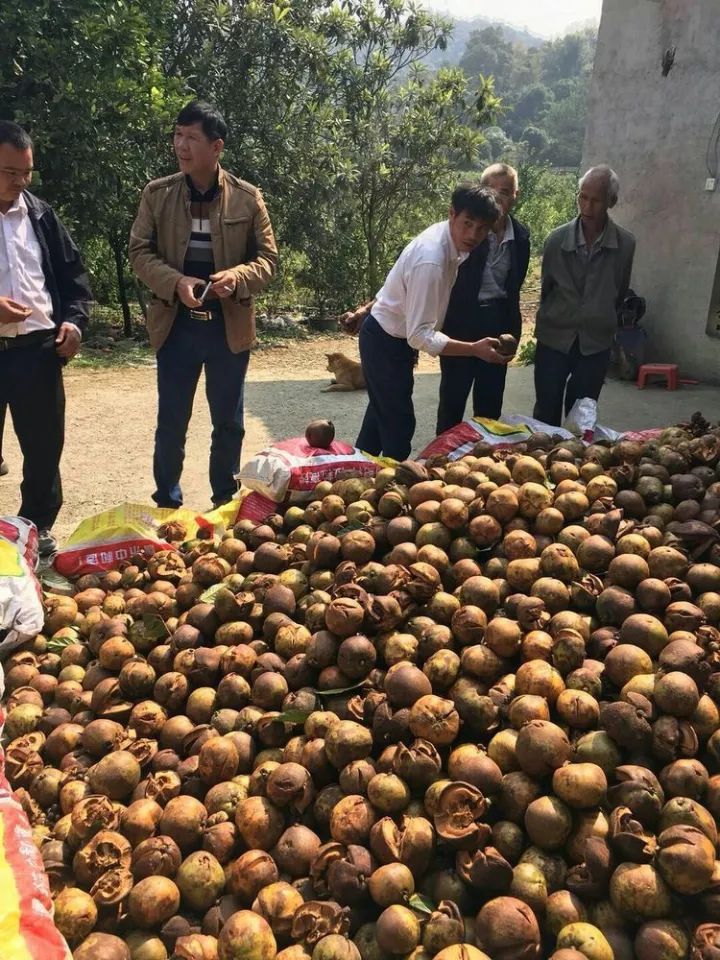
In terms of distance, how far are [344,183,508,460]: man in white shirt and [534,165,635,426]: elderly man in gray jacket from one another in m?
1.05

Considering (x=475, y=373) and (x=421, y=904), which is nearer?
(x=421, y=904)

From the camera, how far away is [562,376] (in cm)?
529

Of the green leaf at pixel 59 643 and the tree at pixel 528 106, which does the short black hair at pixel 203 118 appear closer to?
the green leaf at pixel 59 643

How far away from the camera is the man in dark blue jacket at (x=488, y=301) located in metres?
4.84

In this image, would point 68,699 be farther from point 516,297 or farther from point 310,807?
point 516,297

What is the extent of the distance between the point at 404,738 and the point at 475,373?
126 inches

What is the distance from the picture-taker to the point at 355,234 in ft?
47.0

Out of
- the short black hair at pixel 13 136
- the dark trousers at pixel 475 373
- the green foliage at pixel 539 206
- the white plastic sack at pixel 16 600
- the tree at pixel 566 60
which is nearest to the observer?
the white plastic sack at pixel 16 600

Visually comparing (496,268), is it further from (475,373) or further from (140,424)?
(140,424)

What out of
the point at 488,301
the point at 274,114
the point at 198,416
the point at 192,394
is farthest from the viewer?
the point at 274,114

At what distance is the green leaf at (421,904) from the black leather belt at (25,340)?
10.9 feet

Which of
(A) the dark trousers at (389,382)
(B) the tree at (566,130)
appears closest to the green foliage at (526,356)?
(A) the dark trousers at (389,382)

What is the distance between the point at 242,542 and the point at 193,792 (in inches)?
54.3

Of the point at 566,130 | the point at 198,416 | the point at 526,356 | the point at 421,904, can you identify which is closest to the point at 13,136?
the point at 421,904
